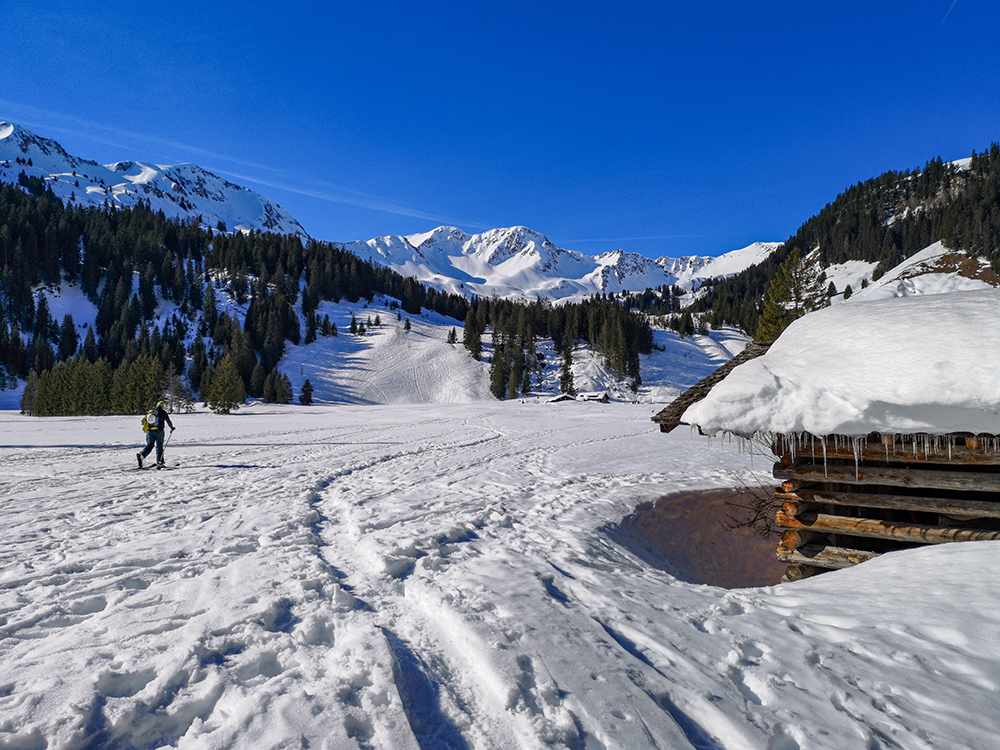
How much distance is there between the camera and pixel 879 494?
6.58 m

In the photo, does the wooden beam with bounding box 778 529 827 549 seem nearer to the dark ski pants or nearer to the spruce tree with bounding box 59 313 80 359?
the dark ski pants

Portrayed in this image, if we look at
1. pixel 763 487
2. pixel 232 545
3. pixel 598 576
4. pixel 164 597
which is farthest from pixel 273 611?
pixel 763 487

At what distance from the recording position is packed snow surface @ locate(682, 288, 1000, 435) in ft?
16.0

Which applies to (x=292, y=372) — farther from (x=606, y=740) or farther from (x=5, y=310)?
(x=606, y=740)

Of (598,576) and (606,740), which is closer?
(606,740)

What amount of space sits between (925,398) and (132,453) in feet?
63.4

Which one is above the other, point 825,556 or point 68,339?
point 68,339

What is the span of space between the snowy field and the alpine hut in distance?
121 cm

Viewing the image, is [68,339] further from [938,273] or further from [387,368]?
[938,273]

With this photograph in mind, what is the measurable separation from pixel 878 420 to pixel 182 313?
413ft

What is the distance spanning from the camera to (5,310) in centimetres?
9712

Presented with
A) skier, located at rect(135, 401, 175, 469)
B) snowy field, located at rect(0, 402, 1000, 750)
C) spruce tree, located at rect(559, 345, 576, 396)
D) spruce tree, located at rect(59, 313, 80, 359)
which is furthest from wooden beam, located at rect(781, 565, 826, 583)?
spruce tree, located at rect(59, 313, 80, 359)

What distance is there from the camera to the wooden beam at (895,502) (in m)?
5.78

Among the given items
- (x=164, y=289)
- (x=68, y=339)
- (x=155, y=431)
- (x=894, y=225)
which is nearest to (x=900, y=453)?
(x=155, y=431)
